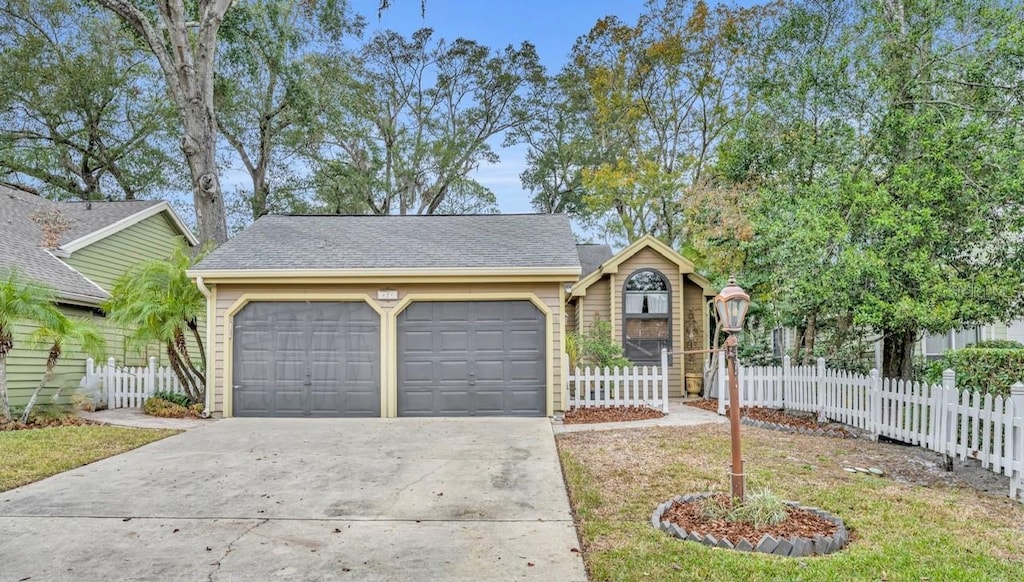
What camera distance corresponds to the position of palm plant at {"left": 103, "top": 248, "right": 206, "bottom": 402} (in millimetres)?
9852

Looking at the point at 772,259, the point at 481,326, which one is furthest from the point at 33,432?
the point at 772,259

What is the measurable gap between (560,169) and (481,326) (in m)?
17.8

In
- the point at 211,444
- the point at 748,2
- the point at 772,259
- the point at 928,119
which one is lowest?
the point at 211,444

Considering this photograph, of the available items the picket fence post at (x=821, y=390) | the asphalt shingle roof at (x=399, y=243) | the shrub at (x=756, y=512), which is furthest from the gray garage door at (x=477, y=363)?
the shrub at (x=756, y=512)

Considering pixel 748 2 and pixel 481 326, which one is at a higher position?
pixel 748 2

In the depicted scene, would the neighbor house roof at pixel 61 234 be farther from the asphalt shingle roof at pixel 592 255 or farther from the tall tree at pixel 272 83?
the asphalt shingle roof at pixel 592 255

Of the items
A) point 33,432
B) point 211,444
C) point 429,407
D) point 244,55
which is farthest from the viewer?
point 244,55

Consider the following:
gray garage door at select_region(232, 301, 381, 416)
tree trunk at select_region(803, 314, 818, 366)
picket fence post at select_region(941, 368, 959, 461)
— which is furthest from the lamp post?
tree trunk at select_region(803, 314, 818, 366)

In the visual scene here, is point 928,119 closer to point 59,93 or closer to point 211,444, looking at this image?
Result: point 211,444

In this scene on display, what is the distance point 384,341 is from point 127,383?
216 inches

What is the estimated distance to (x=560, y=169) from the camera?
26.4m

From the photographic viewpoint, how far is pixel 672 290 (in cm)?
1387

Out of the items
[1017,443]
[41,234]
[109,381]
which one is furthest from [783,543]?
[41,234]

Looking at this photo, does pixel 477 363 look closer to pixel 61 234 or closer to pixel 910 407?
pixel 910 407
